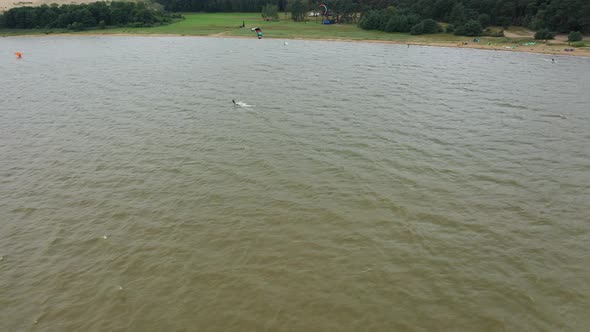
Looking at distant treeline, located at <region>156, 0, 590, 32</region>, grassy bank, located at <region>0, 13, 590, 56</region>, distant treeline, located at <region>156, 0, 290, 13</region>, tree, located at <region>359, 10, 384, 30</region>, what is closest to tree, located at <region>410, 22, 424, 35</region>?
grassy bank, located at <region>0, 13, 590, 56</region>

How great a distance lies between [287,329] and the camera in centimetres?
1170

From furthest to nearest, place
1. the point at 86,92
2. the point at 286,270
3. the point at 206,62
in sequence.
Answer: the point at 206,62, the point at 86,92, the point at 286,270

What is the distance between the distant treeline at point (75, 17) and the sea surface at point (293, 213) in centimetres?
10483

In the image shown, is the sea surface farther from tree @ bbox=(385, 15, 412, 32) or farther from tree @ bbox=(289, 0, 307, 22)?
tree @ bbox=(289, 0, 307, 22)

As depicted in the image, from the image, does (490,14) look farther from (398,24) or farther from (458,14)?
(398,24)

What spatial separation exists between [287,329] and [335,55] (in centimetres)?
6986

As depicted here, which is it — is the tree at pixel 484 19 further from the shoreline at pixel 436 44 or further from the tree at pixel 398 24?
the shoreline at pixel 436 44

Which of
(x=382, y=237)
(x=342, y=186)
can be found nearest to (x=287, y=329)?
(x=382, y=237)

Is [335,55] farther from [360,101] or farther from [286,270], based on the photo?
[286,270]

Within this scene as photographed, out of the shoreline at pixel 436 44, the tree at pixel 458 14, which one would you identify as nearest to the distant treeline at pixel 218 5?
the shoreline at pixel 436 44

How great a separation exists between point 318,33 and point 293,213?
103 metres

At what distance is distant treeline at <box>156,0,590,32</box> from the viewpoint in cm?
8950

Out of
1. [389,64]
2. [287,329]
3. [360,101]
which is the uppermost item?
[389,64]

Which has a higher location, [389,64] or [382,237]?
[389,64]
